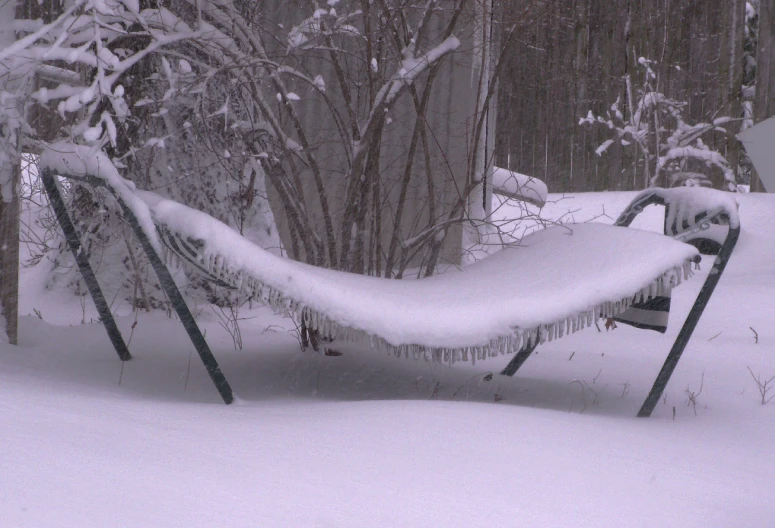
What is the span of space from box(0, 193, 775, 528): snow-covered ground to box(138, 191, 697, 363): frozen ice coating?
0.17 meters

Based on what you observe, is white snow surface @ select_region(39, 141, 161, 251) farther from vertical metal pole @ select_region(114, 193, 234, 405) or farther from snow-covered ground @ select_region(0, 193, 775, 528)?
snow-covered ground @ select_region(0, 193, 775, 528)

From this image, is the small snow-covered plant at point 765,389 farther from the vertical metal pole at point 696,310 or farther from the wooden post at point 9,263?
the wooden post at point 9,263

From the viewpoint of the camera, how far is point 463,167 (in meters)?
4.89

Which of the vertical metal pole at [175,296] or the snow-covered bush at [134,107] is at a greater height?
the snow-covered bush at [134,107]

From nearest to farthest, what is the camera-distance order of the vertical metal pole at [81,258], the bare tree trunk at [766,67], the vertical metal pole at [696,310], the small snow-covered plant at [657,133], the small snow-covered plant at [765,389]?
the vertical metal pole at [696,310], the vertical metal pole at [81,258], the small snow-covered plant at [765,389], the bare tree trunk at [766,67], the small snow-covered plant at [657,133]

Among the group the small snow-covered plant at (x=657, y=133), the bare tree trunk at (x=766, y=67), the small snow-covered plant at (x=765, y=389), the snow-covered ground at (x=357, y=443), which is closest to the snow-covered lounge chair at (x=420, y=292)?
the snow-covered ground at (x=357, y=443)

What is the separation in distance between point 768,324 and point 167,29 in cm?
304

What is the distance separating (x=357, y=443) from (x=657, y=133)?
607 centimetres

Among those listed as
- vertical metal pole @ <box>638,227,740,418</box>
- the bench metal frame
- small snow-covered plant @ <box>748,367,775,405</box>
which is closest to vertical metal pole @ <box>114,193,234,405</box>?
the bench metal frame

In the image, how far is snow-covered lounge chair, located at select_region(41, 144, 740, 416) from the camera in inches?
81.1

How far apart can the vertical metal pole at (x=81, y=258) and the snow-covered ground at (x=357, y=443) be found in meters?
0.08

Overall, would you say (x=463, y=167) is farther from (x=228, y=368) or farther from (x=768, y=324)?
(x=228, y=368)

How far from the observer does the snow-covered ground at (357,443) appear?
4.16 feet

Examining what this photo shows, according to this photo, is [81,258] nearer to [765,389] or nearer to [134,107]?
[134,107]
